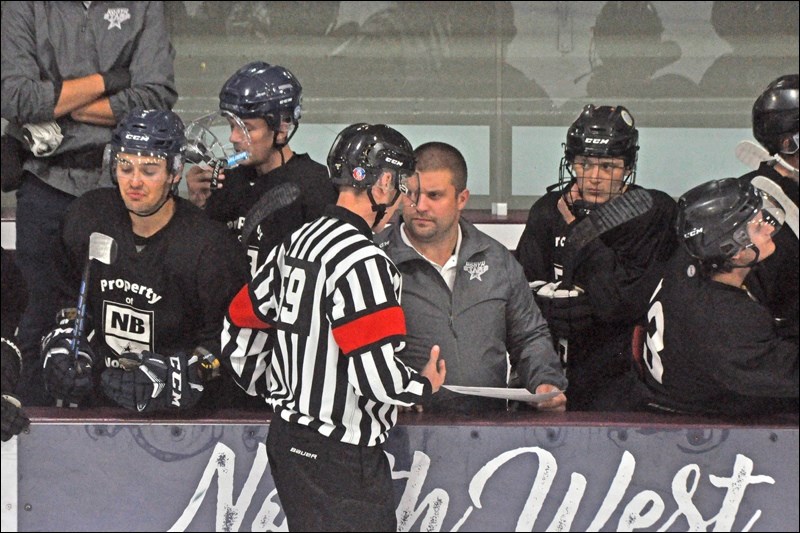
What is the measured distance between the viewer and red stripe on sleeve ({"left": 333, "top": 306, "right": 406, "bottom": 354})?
8.08 feet

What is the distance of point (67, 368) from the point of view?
3012 mm

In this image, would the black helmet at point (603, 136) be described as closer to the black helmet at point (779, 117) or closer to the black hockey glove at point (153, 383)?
the black helmet at point (779, 117)

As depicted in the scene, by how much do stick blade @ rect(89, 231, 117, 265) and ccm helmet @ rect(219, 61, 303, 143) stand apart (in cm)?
58

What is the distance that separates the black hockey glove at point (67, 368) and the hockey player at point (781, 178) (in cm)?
166

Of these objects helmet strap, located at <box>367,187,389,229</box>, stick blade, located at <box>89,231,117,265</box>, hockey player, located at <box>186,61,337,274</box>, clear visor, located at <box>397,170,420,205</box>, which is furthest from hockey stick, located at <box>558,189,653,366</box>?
stick blade, located at <box>89,231,117,265</box>

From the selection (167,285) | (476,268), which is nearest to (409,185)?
(476,268)

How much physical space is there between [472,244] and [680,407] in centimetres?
67

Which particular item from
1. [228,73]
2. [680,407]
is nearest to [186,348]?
[680,407]

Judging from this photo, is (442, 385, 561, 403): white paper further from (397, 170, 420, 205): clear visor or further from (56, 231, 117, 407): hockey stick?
(56, 231, 117, 407): hockey stick

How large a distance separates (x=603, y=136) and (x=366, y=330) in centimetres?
122

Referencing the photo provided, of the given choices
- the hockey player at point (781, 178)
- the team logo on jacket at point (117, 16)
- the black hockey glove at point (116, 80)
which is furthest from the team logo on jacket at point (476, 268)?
the team logo on jacket at point (117, 16)

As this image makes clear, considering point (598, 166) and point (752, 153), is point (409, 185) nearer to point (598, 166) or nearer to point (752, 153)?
point (598, 166)

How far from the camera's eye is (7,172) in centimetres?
356

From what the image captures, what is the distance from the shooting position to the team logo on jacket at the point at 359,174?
262 centimetres
